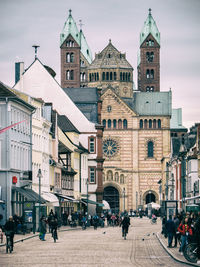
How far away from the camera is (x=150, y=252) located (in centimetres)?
3684

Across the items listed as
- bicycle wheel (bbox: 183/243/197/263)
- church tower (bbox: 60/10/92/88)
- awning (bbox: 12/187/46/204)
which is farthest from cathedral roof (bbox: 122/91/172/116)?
bicycle wheel (bbox: 183/243/197/263)

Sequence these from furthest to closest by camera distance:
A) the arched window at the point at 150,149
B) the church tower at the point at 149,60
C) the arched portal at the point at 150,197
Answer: the church tower at the point at 149,60 < the arched window at the point at 150,149 < the arched portal at the point at 150,197

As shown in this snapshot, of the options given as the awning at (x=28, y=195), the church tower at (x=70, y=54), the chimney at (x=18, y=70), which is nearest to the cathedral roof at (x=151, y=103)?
the church tower at (x=70, y=54)

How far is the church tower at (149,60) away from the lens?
168250 mm

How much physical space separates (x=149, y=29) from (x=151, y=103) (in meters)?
24.0

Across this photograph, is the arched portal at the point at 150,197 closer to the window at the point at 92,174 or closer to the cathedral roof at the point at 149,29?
the cathedral roof at the point at 149,29

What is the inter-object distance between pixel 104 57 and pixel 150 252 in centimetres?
12922

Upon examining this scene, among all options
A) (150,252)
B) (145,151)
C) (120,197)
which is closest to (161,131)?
(145,151)

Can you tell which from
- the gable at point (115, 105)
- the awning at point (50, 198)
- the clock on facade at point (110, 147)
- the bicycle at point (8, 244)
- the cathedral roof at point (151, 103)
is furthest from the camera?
the cathedral roof at point (151, 103)

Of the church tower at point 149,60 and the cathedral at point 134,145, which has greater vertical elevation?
the church tower at point 149,60

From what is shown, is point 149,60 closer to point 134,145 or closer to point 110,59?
point 110,59

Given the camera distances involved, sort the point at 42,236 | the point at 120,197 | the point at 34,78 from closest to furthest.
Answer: the point at 42,236 < the point at 34,78 < the point at 120,197

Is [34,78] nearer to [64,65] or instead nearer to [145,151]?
[145,151]

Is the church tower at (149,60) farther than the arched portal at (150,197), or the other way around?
the church tower at (149,60)
